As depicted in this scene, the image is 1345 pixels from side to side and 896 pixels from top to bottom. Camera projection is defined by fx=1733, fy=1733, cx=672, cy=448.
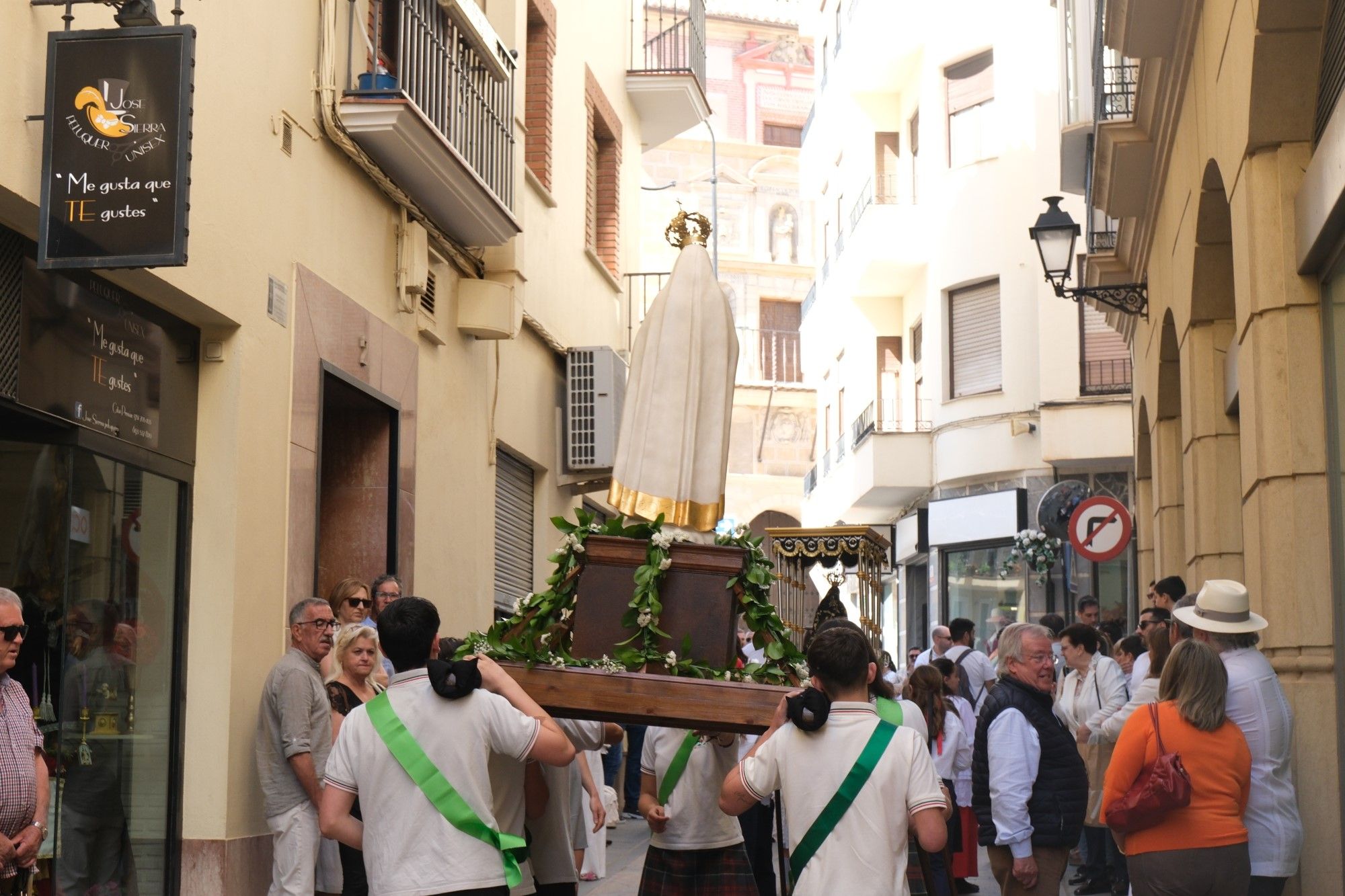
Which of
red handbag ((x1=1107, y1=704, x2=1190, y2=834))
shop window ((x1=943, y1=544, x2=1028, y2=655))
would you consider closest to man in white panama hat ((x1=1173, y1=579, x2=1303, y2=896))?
red handbag ((x1=1107, y1=704, x2=1190, y2=834))

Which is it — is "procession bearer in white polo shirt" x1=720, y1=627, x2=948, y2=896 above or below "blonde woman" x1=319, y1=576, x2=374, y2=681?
below

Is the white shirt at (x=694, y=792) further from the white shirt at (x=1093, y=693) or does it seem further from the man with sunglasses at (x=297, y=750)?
the white shirt at (x=1093, y=693)

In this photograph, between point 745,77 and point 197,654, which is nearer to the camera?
point 197,654

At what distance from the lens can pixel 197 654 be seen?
9.80 m

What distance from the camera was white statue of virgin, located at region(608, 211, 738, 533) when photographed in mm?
8008

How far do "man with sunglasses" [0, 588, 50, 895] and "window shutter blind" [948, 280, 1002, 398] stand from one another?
897 inches

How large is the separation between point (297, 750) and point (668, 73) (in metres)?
15.0

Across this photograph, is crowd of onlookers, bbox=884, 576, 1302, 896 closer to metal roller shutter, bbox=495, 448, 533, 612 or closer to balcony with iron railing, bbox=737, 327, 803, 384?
metal roller shutter, bbox=495, 448, 533, 612

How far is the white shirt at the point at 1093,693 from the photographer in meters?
11.9

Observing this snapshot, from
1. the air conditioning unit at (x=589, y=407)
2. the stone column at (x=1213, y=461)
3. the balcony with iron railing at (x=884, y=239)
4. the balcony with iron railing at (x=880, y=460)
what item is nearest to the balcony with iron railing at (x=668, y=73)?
the air conditioning unit at (x=589, y=407)

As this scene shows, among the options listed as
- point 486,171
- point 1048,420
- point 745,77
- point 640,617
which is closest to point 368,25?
point 486,171

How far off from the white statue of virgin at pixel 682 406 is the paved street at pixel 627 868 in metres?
3.56

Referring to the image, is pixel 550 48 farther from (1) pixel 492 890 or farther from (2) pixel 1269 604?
(1) pixel 492 890

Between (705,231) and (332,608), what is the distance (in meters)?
3.43
